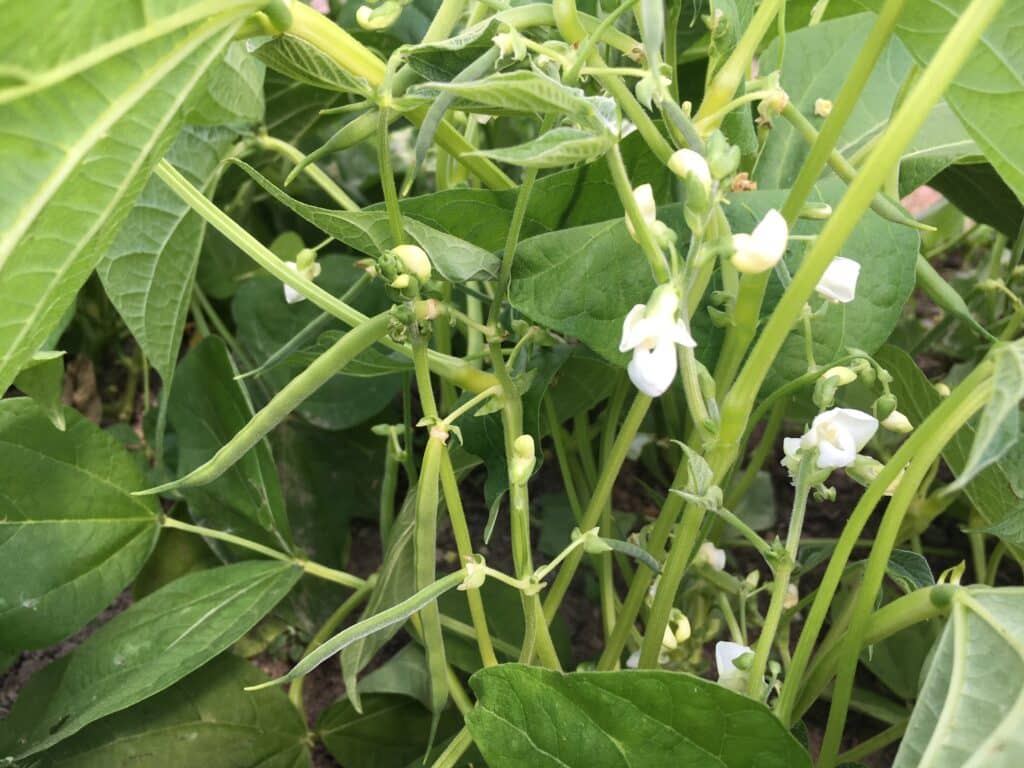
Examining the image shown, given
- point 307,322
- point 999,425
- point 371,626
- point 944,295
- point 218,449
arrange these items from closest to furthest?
point 999,425 < point 371,626 < point 944,295 < point 218,449 < point 307,322

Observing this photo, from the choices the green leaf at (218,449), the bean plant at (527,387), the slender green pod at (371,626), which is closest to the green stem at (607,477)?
the bean plant at (527,387)

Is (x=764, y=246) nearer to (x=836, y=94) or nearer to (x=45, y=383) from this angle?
(x=836, y=94)

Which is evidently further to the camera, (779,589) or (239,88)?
(239,88)

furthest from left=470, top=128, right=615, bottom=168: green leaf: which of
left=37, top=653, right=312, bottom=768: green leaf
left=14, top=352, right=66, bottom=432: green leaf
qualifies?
left=37, top=653, right=312, bottom=768: green leaf

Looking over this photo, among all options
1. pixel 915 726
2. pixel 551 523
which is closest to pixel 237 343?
pixel 551 523

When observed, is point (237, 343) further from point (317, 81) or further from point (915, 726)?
point (915, 726)

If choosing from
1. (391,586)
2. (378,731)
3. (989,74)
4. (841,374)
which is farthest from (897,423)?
(378,731)

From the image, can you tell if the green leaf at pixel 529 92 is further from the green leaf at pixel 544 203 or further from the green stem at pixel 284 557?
the green stem at pixel 284 557

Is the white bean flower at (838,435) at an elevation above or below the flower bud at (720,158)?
below

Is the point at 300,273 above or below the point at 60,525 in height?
above
